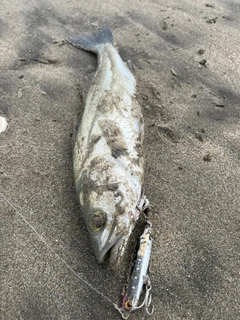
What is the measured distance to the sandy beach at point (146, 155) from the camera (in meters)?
2.60

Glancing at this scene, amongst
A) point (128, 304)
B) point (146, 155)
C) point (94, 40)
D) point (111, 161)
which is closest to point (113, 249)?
point (128, 304)

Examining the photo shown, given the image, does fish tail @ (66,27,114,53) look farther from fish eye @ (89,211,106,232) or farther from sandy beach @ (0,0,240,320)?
fish eye @ (89,211,106,232)

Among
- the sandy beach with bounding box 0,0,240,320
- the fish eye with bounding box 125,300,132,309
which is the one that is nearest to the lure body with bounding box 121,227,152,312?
the fish eye with bounding box 125,300,132,309

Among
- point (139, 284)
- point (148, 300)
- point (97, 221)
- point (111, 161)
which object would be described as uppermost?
point (111, 161)

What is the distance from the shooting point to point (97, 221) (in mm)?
2762

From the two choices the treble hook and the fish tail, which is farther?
the fish tail

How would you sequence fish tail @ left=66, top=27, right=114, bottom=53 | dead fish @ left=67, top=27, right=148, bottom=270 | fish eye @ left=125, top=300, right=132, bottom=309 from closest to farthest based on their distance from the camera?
fish eye @ left=125, top=300, right=132, bottom=309 < dead fish @ left=67, top=27, right=148, bottom=270 < fish tail @ left=66, top=27, right=114, bottom=53

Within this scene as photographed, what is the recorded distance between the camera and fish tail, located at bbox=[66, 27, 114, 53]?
491 centimetres

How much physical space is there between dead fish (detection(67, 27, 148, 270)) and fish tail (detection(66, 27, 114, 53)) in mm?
658

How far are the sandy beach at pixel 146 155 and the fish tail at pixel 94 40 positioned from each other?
0.20 metres

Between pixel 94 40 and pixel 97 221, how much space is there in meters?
3.36

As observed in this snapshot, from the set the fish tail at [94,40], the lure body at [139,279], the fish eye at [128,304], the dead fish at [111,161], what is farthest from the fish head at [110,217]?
the fish tail at [94,40]

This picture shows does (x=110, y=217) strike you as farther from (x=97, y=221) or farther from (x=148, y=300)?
(x=148, y=300)

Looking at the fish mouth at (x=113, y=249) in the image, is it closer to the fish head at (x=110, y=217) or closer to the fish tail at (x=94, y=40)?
the fish head at (x=110, y=217)
